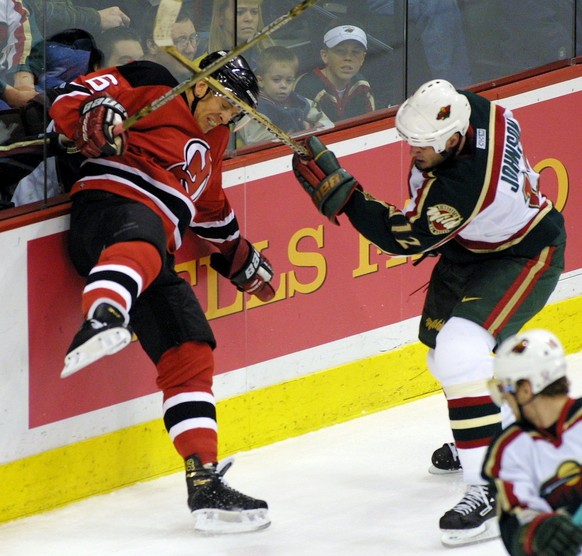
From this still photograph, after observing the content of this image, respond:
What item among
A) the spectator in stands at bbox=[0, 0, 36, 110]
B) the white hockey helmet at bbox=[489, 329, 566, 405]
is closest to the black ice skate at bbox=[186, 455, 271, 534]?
the spectator in stands at bbox=[0, 0, 36, 110]

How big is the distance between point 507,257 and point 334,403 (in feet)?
3.43

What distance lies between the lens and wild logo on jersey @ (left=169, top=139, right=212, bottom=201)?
421 cm

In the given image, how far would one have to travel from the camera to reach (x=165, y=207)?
13.7 feet

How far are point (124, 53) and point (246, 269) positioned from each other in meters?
0.70

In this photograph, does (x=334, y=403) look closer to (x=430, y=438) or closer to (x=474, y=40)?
(x=430, y=438)

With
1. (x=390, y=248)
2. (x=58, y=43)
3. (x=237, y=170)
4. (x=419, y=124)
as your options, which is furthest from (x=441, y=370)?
(x=58, y=43)

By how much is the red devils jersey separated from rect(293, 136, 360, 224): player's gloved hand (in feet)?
0.88

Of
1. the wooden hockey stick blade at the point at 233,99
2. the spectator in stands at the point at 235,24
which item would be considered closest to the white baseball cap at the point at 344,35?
the spectator in stands at the point at 235,24

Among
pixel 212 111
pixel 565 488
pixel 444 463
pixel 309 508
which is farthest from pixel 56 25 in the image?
pixel 565 488

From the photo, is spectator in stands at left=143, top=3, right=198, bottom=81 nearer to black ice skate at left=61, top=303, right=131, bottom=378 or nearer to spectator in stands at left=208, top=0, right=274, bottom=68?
spectator in stands at left=208, top=0, right=274, bottom=68

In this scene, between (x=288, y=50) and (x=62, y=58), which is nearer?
(x=62, y=58)

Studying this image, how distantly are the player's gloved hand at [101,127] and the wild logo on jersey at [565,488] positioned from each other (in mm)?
1575

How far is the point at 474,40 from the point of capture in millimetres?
5281

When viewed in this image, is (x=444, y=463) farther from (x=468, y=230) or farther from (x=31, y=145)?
(x=31, y=145)
